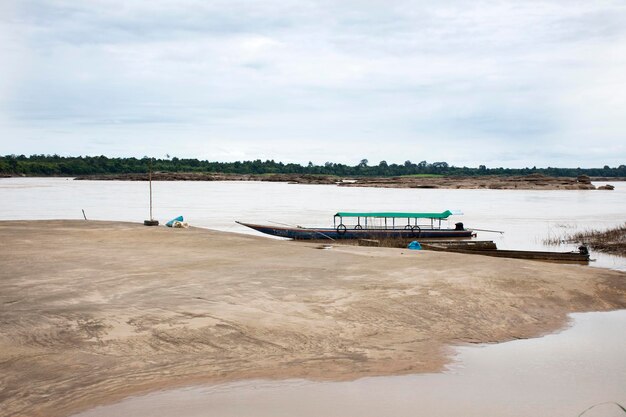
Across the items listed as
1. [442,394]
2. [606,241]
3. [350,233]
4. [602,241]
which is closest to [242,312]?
[442,394]

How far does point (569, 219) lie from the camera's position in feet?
194

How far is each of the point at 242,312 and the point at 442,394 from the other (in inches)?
179

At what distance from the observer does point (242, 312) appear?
12.4m

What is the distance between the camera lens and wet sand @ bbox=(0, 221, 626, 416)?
9.59 metres

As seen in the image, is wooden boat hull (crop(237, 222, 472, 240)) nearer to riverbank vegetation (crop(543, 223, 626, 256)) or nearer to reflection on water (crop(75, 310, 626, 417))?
riverbank vegetation (crop(543, 223, 626, 256))

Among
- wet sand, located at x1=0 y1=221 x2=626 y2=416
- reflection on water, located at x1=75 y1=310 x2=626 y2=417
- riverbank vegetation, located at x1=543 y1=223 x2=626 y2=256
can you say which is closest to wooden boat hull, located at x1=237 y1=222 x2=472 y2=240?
riverbank vegetation, located at x1=543 y1=223 x2=626 y2=256

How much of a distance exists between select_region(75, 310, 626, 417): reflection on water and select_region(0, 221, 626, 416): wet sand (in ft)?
1.29

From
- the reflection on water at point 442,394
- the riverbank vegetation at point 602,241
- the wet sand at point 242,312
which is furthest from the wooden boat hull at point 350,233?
the reflection on water at point 442,394

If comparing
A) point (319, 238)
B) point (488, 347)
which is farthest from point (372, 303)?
point (319, 238)

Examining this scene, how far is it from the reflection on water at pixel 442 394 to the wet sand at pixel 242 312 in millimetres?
394

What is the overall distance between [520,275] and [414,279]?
3.35m

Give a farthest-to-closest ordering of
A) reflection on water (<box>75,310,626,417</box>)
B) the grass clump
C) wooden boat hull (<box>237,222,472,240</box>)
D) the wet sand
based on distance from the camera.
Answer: wooden boat hull (<box>237,222,472,240</box>) < the grass clump < the wet sand < reflection on water (<box>75,310,626,417</box>)

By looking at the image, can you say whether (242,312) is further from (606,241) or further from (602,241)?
(606,241)

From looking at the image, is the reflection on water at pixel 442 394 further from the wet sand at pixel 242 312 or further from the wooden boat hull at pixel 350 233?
the wooden boat hull at pixel 350 233
